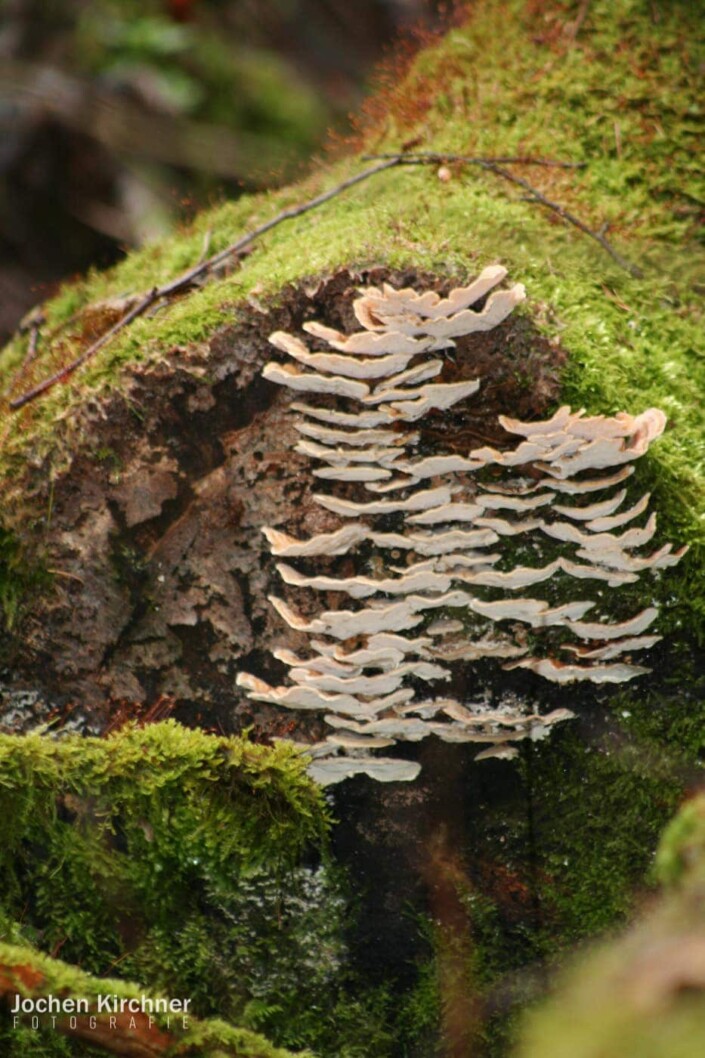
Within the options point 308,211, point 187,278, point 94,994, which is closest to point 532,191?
point 308,211

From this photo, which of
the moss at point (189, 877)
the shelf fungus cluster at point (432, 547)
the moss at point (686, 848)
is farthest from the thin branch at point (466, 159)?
the moss at point (686, 848)

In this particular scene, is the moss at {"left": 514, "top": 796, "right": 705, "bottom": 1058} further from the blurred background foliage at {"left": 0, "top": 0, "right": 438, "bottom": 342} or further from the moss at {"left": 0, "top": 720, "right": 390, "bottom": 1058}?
the blurred background foliage at {"left": 0, "top": 0, "right": 438, "bottom": 342}

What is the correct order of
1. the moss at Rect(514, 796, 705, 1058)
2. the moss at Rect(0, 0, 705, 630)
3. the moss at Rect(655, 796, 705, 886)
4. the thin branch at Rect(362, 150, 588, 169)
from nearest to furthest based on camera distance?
the moss at Rect(514, 796, 705, 1058) < the moss at Rect(655, 796, 705, 886) < the moss at Rect(0, 0, 705, 630) < the thin branch at Rect(362, 150, 588, 169)

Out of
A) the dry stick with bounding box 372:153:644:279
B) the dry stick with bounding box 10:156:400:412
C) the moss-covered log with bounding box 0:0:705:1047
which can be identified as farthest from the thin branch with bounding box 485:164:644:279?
the dry stick with bounding box 10:156:400:412

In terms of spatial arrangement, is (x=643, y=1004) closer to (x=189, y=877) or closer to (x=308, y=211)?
(x=189, y=877)

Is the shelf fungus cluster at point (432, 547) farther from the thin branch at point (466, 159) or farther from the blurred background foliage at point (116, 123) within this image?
the blurred background foliage at point (116, 123)

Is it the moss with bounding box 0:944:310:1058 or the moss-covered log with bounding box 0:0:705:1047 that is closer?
the moss with bounding box 0:944:310:1058

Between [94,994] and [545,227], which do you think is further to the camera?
[545,227]
